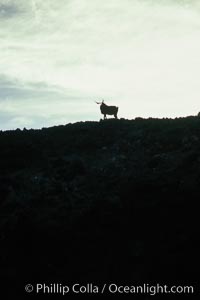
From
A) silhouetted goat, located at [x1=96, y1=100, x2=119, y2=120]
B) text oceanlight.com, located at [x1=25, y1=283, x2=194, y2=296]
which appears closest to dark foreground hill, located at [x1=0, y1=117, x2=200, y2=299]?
text oceanlight.com, located at [x1=25, y1=283, x2=194, y2=296]

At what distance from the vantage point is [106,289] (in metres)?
18.7

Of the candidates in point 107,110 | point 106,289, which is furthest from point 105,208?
point 107,110

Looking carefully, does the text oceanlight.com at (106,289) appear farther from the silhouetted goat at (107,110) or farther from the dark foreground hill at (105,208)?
Answer: the silhouetted goat at (107,110)

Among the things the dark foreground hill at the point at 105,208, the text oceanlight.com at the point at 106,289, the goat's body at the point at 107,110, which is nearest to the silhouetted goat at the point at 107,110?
the goat's body at the point at 107,110

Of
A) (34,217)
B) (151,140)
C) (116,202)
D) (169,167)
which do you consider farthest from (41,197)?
(151,140)

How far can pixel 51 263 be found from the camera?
814 inches

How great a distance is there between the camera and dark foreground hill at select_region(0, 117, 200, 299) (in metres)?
19.7

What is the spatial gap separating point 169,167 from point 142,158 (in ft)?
10.2

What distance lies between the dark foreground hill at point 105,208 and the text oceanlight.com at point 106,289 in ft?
0.70

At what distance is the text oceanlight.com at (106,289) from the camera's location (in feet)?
59.2

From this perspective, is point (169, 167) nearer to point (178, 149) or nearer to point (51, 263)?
point (178, 149)

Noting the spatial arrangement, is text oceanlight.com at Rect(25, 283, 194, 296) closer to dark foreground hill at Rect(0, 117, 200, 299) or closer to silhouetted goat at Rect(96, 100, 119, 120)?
dark foreground hill at Rect(0, 117, 200, 299)

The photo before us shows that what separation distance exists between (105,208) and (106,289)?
558 centimetres

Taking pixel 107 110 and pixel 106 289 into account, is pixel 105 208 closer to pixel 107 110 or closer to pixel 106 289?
pixel 106 289
